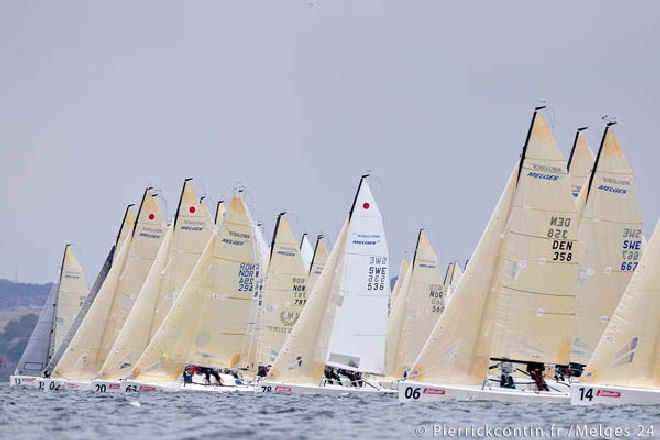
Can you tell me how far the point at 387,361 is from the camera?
218 feet

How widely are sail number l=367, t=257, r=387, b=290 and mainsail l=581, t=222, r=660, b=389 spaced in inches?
463

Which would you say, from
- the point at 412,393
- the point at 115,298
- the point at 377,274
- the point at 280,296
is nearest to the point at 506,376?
the point at 412,393

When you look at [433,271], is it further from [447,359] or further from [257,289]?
[447,359]

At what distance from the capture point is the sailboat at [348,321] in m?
49.5

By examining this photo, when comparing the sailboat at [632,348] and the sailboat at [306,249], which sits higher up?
the sailboat at [306,249]

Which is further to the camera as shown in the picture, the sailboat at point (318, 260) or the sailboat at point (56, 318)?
the sailboat at point (56, 318)

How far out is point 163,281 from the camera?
56.5 m

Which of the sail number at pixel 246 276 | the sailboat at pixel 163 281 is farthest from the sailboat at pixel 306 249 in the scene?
the sail number at pixel 246 276

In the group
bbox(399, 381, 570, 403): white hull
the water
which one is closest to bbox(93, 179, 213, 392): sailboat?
the water

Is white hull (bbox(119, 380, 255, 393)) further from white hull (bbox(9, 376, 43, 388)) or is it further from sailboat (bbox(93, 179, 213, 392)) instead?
white hull (bbox(9, 376, 43, 388))

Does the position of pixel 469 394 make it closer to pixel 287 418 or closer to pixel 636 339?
pixel 636 339

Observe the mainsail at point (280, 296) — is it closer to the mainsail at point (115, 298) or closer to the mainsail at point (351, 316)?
the mainsail at point (115, 298)

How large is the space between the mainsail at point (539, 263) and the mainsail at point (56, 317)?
31593mm

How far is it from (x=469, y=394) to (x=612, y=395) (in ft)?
15.2
